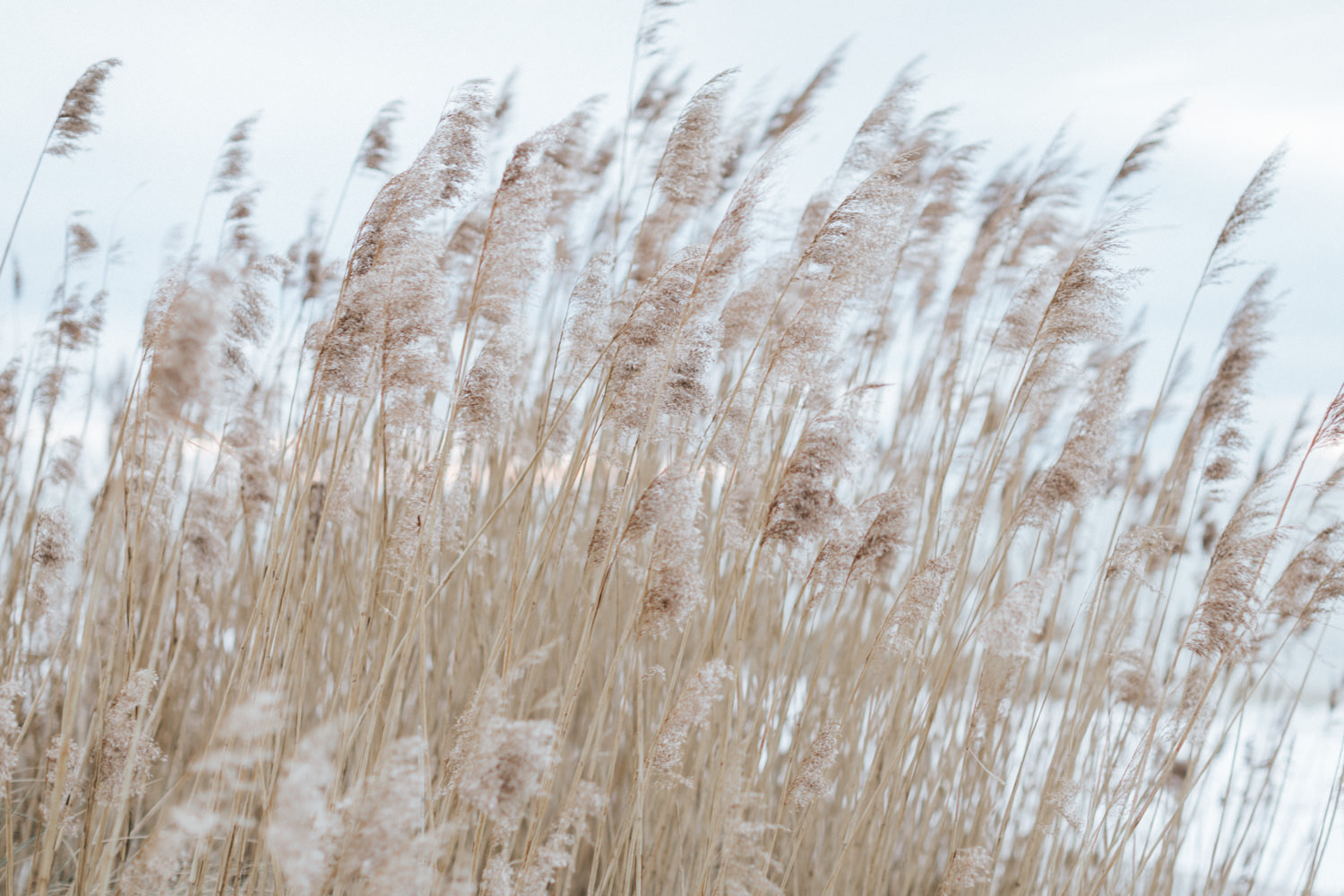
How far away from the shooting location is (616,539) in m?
1.37

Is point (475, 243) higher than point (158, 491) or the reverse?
higher

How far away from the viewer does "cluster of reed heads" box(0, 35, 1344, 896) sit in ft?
4.27

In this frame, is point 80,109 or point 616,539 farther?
point 80,109

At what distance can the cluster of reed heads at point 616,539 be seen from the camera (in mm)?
1301

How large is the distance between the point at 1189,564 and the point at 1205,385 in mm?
1605

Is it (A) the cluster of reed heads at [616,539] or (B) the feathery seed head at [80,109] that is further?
(B) the feathery seed head at [80,109]

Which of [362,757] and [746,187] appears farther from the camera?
[746,187]

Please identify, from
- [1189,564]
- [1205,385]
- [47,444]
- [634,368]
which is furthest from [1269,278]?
[47,444]

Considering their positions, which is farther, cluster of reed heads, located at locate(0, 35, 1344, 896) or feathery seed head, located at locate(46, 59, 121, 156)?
feathery seed head, located at locate(46, 59, 121, 156)

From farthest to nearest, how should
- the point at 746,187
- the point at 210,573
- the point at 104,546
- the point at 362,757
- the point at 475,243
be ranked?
the point at 475,243 < the point at 210,573 < the point at 746,187 < the point at 362,757 < the point at 104,546

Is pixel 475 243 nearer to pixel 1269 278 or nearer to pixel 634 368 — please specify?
pixel 634 368

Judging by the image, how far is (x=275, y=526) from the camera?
140 cm

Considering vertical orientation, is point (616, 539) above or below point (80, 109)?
below

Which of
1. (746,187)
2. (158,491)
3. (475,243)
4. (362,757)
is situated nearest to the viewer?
(362,757)
